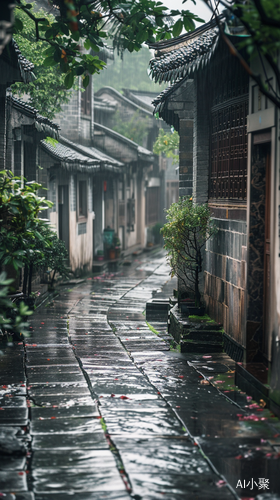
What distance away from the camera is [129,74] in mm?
59344

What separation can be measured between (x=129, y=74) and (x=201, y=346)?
175ft

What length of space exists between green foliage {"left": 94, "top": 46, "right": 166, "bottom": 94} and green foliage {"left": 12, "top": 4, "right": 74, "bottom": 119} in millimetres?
42391

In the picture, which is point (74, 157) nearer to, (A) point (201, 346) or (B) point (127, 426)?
(A) point (201, 346)

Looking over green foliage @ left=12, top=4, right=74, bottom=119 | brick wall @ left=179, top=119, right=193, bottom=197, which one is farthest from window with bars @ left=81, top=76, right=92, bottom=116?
brick wall @ left=179, top=119, right=193, bottom=197

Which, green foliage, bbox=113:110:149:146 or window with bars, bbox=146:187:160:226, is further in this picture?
window with bars, bbox=146:187:160:226

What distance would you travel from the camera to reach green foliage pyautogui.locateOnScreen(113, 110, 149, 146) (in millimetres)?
30078

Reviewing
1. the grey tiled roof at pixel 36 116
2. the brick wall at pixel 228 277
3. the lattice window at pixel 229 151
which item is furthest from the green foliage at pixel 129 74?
the brick wall at pixel 228 277

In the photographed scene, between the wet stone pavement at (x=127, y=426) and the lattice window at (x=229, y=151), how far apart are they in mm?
2551

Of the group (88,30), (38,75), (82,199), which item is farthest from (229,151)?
(82,199)

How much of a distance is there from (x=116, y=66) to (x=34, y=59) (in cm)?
4672

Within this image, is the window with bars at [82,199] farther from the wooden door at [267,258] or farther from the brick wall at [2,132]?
the wooden door at [267,258]

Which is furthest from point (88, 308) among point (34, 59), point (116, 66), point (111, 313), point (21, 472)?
point (116, 66)

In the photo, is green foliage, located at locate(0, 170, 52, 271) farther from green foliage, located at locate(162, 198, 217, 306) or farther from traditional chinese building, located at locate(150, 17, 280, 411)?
green foliage, located at locate(162, 198, 217, 306)

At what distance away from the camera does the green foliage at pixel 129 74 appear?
189ft
